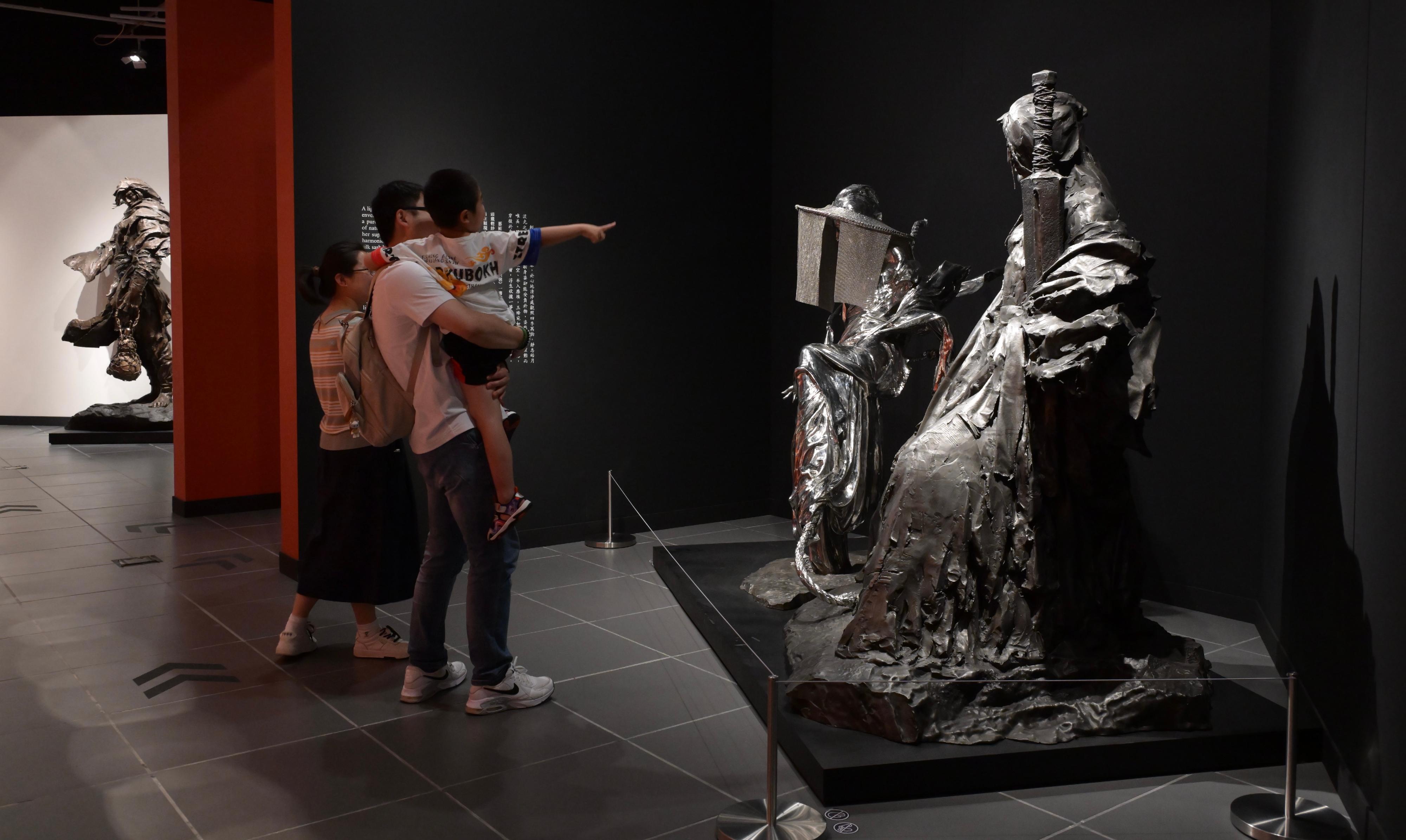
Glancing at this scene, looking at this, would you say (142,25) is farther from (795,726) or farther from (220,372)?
(795,726)

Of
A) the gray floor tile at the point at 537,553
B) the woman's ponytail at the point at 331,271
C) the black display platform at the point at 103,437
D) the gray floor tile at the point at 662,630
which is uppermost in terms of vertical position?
the woman's ponytail at the point at 331,271

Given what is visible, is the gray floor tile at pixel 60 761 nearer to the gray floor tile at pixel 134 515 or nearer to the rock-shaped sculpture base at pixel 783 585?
the rock-shaped sculpture base at pixel 783 585

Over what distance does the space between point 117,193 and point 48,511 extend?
5.09 meters

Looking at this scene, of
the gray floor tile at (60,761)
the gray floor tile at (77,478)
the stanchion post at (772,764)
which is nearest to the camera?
the stanchion post at (772,764)

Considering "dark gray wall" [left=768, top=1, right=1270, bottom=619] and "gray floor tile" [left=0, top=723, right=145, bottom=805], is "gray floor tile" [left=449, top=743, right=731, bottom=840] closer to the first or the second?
"gray floor tile" [left=0, top=723, right=145, bottom=805]

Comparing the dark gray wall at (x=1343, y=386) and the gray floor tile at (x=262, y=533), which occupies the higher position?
the dark gray wall at (x=1343, y=386)

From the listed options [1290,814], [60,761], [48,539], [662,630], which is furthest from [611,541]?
[1290,814]

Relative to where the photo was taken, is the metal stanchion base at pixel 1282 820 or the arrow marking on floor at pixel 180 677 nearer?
the metal stanchion base at pixel 1282 820

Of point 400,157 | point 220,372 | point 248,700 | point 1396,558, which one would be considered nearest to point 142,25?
point 220,372

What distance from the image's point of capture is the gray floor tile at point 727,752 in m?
3.14

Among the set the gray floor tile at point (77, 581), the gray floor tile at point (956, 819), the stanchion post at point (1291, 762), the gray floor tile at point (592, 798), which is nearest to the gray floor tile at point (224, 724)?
the gray floor tile at point (592, 798)

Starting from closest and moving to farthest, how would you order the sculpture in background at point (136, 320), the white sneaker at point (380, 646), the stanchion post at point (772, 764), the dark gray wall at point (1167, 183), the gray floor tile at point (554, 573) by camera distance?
the stanchion post at point (772, 764)
the white sneaker at point (380, 646)
the dark gray wall at point (1167, 183)
the gray floor tile at point (554, 573)
the sculpture in background at point (136, 320)

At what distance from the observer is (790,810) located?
2793mm

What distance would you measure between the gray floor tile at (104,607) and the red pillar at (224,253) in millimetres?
2138
